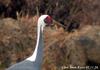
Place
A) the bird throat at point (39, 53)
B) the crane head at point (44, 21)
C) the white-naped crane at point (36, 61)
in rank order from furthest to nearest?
the crane head at point (44, 21) < the bird throat at point (39, 53) < the white-naped crane at point (36, 61)

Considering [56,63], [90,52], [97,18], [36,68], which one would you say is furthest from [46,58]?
[36,68]

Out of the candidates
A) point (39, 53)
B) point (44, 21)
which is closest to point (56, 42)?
point (44, 21)

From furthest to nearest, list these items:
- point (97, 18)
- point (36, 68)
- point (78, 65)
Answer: point (97, 18) → point (78, 65) → point (36, 68)

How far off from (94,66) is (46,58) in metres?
1.11

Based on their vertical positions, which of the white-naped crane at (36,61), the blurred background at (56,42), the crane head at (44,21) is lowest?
the blurred background at (56,42)

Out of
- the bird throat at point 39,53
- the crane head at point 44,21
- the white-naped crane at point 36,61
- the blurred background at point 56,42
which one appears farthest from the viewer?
the blurred background at point 56,42

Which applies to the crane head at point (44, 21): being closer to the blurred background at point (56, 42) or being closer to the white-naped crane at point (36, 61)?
the white-naped crane at point (36, 61)

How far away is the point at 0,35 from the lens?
12.4m

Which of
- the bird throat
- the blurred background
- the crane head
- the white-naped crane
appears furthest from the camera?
the blurred background

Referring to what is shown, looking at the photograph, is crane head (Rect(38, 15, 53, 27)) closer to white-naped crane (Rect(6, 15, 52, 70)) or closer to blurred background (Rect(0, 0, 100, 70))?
white-naped crane (Rect(6, 15, 52, 70))

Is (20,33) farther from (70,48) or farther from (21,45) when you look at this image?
(70,48)

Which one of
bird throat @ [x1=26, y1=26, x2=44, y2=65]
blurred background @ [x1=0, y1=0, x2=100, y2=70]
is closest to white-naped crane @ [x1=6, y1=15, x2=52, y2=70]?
bird throat @ [x1=26, y1=26, x2=44, y2=65]

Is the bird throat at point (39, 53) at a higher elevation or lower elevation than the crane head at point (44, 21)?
lower

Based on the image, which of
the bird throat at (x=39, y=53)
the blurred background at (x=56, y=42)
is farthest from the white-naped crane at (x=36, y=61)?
the blurred background at (x=56, y=42)
